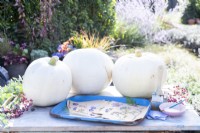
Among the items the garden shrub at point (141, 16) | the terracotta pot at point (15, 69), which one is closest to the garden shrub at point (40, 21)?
the terracotta pot at point (15, 69)

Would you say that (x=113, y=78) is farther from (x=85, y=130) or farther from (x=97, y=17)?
(x=97, y=17)

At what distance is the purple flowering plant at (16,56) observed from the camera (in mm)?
4363

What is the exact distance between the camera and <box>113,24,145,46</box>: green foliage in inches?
271

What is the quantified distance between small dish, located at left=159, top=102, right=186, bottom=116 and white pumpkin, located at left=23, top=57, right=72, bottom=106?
0.55 meters

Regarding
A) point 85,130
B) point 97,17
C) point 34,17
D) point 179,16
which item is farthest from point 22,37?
point 179,16

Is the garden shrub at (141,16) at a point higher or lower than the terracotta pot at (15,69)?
higher

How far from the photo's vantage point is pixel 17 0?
4.76 metres

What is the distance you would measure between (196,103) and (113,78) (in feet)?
2.81

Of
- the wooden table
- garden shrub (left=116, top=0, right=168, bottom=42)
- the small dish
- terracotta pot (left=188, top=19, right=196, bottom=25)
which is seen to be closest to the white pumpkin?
the wooden table

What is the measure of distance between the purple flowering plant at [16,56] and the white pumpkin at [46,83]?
8.36 feet

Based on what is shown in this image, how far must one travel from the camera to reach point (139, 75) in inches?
76.2

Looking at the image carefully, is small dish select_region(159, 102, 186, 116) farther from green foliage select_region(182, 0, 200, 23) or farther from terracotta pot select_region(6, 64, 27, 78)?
green foliage select_region(182, 0, 200, 23)

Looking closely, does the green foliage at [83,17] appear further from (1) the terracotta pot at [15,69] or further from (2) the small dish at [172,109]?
(2) the small dish at [172,109]

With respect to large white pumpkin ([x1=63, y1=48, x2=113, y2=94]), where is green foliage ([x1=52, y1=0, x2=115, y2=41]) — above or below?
above
